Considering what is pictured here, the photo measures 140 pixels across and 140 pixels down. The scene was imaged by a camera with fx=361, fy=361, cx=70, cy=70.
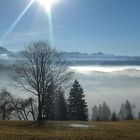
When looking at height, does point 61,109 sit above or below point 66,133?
above

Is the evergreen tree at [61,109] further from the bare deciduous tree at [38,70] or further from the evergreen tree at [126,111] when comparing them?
the evergreen tree at [126,111]

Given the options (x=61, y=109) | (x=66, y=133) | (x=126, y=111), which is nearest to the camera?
(x=66, y=133)

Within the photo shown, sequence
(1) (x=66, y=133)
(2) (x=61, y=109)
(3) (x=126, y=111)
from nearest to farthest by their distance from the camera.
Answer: (1) (x=66, y=133)
(2) (x=61, y=109)
(3) (x=126, y=111)

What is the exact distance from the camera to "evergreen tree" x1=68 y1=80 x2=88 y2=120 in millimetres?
76188

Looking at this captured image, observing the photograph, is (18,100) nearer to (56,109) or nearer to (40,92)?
(56,109)

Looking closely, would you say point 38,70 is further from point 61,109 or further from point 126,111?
point 126,111

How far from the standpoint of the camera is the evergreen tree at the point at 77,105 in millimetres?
76188

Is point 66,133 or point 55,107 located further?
point 55,107

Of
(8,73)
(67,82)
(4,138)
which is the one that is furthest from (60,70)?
(4,138)

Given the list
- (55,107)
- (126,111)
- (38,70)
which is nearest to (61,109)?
(55,107)

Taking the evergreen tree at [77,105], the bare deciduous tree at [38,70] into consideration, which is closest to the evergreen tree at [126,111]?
the evergreen tree at [77,105]

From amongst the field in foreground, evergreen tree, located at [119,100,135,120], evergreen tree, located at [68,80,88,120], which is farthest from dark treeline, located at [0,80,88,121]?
evergreen tree, located at [119,100,135,120]

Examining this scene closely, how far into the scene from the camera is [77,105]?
76750 mm

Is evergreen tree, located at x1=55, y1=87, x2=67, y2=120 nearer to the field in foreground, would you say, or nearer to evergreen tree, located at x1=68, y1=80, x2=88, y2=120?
evergreen tree, located at x1=68, y1=80, x2=88, y2=120
